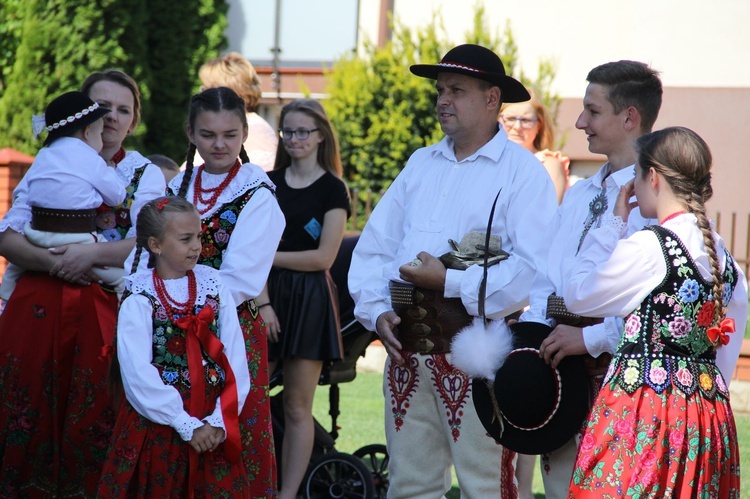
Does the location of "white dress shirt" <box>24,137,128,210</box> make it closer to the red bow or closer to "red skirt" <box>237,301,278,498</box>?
"red skirt" <box>237,301,278,498</box>

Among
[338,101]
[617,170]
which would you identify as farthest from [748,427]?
[338,101]

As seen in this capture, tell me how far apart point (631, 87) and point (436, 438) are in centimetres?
150

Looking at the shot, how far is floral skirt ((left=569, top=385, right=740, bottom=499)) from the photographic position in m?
3.22

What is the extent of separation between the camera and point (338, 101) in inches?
553

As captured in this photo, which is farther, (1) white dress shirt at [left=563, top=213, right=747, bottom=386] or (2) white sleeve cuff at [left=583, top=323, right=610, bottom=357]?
(2) white sleeve cuff at [left=583, top=323, right=610, bottom=357]

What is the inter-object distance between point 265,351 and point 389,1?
12299 mm

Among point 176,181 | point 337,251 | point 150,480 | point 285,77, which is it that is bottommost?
point 150,480

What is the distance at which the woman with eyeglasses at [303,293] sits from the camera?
5.29 m

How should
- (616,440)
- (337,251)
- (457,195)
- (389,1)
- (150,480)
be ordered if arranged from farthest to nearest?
1. (389,1)
2. (337,251)
3. (457,195)
4. (150,480)
5. (616,440)

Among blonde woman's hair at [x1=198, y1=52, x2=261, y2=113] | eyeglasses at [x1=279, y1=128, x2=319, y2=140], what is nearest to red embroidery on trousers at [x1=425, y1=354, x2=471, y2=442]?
eyeglasses at [x1=279, y1=128, x2=319, y2=140]

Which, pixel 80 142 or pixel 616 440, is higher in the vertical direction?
pixel 80 142

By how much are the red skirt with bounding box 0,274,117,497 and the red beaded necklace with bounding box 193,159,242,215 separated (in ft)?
2.01

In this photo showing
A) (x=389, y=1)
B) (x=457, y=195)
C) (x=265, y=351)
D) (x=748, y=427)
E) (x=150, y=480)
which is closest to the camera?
(x=150, y=480)

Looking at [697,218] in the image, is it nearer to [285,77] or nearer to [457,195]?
[457,195]
